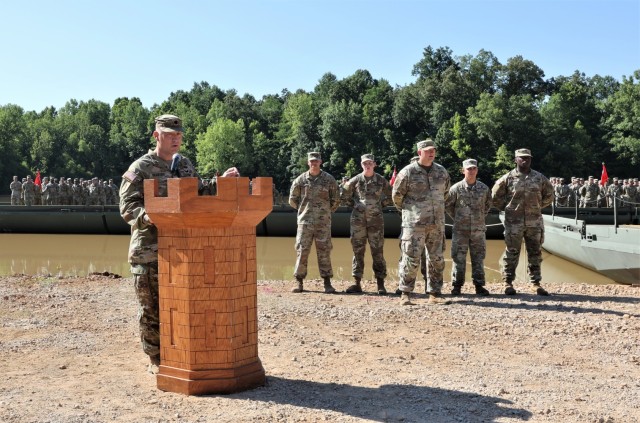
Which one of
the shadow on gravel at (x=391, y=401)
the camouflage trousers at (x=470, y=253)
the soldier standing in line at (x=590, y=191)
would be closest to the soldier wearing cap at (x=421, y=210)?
the camouflage trousers at (x=470, y=253)

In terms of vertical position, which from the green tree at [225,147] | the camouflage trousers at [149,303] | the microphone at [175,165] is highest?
the green tree at [225,147]

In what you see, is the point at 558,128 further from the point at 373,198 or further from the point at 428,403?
the point at 428,403

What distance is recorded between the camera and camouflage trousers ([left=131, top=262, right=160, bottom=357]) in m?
4.93

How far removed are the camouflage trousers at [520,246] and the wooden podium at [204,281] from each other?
18.1 feet

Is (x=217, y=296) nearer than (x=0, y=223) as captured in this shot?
Yes

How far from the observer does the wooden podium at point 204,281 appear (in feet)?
14.3

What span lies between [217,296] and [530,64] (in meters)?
58.3

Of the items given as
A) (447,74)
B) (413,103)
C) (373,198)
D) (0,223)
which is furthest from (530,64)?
(373,198)

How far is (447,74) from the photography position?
55.1 meters

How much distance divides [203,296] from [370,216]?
534cm

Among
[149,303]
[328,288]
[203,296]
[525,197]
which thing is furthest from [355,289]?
[203,296]

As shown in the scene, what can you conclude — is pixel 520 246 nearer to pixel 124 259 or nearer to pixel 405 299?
pixel 405 299

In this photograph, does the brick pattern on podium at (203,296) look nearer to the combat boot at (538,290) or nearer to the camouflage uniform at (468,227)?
the camouflage uniform at (468,227)

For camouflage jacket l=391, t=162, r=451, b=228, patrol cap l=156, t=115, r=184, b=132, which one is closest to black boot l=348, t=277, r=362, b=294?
camouflage jacket l=391, t=162, r=451, b=228
